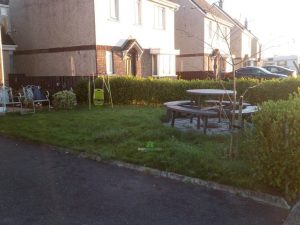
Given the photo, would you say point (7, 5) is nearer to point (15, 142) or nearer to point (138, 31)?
point (138, 31)

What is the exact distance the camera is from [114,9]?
817 inches

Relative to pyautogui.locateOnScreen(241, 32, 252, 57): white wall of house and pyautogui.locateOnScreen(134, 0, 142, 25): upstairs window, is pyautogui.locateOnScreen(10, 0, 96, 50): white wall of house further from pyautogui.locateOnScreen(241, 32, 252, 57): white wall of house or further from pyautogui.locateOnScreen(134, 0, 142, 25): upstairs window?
pyautogui.locateOnScreen(241, 32, 252, 57): white wall of house

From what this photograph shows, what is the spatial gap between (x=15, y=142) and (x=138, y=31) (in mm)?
15312

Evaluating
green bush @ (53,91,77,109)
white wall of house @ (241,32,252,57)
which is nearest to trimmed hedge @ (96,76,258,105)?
green bush @ (53,91,77,109)

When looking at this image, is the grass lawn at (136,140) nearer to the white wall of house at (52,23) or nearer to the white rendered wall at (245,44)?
the white wall of house at (52,23)

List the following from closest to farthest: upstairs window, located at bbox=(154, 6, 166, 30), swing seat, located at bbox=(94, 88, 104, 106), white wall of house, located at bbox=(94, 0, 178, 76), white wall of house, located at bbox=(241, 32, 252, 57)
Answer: swing seat, located at bbox=(94, 88, 104, 106)
white wall of house, located at bbox=(94, 0, 178, 76)
upstairs window, located at bbox=(154, 6, 166, 30)
white wall of house, located at bbox=(241, 32, 252, 57)

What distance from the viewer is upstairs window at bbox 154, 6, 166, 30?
24922 mm

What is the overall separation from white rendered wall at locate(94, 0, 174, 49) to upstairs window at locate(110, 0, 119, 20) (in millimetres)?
195

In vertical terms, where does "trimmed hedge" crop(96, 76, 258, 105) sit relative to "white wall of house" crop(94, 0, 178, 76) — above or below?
below

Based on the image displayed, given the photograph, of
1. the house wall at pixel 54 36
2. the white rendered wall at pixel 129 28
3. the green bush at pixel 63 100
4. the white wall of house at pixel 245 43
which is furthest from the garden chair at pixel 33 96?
the white wall of house at pixel 245 43

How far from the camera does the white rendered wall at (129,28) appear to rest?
1948 centimetres

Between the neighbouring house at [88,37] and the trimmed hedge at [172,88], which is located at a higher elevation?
the neighbouring house at [88,37]

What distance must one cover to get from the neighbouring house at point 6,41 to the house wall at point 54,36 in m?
0.39

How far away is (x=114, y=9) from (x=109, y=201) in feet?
56.6
